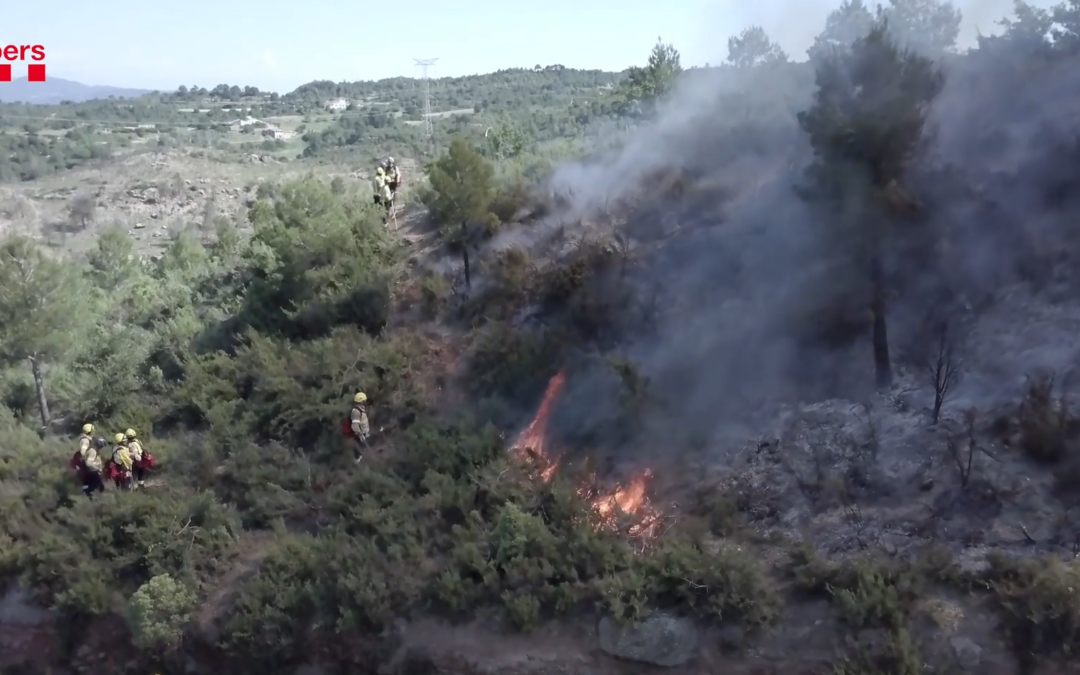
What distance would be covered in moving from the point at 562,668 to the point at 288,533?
433 cm

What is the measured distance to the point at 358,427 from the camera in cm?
1177

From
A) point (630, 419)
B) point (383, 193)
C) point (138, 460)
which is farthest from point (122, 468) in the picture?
point (383, 193)

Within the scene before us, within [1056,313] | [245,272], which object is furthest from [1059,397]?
[245,272]

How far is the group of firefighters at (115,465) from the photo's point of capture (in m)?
11.8

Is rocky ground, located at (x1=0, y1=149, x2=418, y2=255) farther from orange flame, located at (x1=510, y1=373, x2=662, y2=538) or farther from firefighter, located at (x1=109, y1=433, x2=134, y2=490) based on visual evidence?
orange flame, located at (x1=510, y1=373, x2=662, y2=538)

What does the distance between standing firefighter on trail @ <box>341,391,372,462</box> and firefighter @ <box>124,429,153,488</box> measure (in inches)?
121

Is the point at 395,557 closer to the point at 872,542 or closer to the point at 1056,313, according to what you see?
the point at 872,542

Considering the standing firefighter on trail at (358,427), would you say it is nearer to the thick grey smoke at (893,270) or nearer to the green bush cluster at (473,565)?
the green bush cluster at (473,565)

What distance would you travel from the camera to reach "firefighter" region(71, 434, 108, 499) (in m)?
11.8

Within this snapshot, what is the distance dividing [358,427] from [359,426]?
2 cm

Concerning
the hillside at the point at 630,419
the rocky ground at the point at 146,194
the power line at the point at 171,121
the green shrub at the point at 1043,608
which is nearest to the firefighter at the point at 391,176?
the hillside at the point at 630,419

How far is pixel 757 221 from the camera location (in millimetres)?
13453

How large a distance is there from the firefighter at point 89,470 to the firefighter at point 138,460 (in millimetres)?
456

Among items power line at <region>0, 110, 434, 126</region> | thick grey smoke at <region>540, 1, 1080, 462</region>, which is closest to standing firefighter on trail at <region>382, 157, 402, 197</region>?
thick grey smoke at <region>540, 1, 1080, 462</region>
